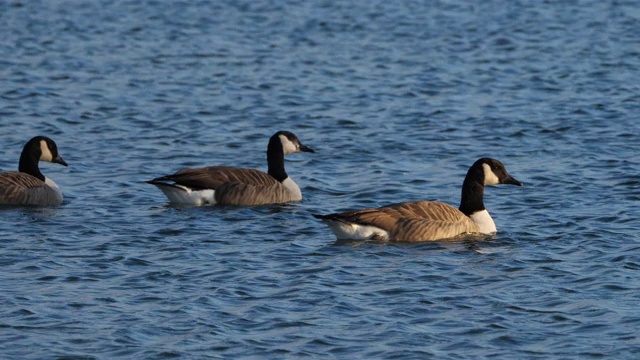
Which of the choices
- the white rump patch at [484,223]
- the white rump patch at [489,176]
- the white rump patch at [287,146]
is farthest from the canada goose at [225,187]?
the white rump patch at [484,223]

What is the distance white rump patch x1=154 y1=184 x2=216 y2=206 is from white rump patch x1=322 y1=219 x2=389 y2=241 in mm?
3066

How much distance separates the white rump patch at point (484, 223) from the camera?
17.1 m

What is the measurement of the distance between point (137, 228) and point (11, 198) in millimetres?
2585

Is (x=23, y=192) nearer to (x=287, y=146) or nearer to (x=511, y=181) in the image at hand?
(x=287, y=146)

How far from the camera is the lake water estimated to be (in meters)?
12.8

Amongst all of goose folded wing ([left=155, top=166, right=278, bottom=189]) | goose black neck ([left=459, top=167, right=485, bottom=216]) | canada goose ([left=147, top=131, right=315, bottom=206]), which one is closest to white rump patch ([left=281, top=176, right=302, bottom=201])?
canada goose ([left=147, top=131, right=315, bottom=206])

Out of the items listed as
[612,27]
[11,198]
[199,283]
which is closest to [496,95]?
[612,27]

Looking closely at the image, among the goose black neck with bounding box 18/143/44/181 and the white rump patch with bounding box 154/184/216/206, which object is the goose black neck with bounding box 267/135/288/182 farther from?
the goose black neck with bounding box 18/143/44/181

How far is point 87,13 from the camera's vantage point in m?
39.3

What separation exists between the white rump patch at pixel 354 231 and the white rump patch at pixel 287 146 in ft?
14.1

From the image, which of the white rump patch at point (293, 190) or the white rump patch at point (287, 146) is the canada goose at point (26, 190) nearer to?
the white rump patch at point (293, 190)

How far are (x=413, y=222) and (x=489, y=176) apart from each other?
5.80 feet

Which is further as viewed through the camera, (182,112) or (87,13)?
(87,13)

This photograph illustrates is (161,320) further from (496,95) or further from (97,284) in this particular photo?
(496,95)
